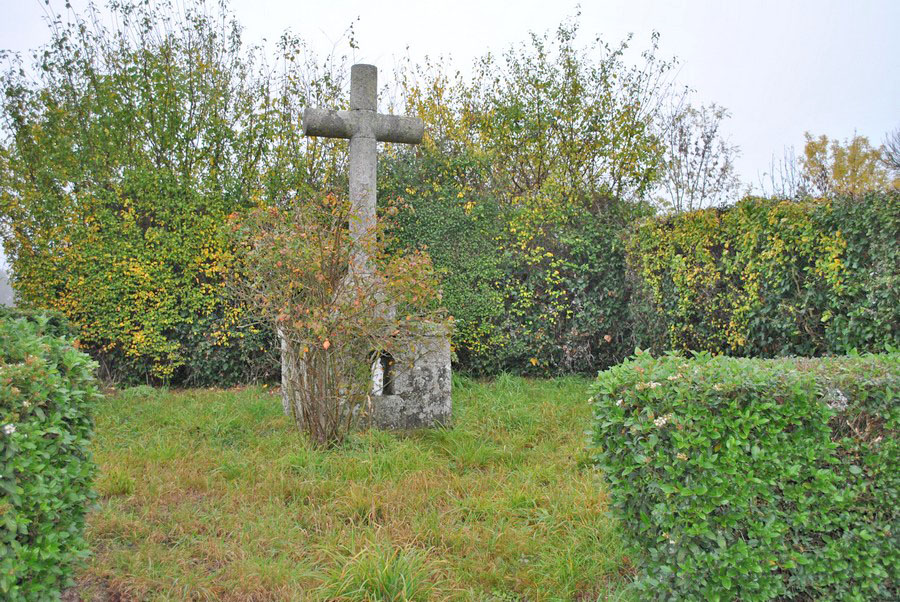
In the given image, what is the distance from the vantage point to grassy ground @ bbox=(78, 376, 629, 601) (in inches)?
110

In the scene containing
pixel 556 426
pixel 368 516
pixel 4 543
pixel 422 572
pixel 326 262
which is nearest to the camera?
pixel 4 543

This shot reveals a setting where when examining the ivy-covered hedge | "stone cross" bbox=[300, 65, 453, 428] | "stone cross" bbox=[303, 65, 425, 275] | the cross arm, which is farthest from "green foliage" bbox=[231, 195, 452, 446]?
the ivy-covered hedge

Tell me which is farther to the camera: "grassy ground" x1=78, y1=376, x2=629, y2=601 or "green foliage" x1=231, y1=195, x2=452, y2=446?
"green foliage" x1=231, y1=195, x2=452, y2=446

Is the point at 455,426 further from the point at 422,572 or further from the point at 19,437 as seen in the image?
the point at 19,437

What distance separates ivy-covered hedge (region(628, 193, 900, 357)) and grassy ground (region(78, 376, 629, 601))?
6.35 ft

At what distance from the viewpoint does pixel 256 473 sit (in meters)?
4.14

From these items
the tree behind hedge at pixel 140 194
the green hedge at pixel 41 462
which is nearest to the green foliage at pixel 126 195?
the tree behind hedge at pixel 140 194

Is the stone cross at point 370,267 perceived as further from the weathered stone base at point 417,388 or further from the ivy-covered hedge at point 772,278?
the ivy-covered hedge at point 772,278

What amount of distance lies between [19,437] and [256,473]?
219cm

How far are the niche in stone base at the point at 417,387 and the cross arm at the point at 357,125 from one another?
207cm

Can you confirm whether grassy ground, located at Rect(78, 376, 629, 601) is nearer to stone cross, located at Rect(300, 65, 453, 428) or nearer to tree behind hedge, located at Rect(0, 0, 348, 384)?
stone cross, located at Rect(300, 65, 453, 428)

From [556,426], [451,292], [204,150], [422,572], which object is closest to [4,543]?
[422,572]

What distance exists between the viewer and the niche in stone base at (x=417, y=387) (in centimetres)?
528

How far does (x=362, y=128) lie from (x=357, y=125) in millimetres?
54
